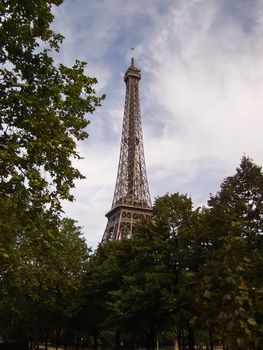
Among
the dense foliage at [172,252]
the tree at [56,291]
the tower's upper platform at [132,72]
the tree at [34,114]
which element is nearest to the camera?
the tree at [34,114]

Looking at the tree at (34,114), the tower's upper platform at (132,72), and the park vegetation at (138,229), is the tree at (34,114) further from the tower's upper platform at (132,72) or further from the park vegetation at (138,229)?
the tower's upper platform at (132,72)

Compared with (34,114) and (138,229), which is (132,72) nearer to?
(138,229)

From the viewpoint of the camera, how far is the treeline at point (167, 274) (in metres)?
6.73

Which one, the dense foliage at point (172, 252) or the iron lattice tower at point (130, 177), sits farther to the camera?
the iron lattice tower at point (130, 177)

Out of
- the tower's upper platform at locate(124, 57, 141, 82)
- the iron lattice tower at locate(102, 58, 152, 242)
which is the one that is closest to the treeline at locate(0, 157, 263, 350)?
the iron lattice tower at locate(102, 58, 152, 242)

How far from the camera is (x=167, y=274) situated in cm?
2986

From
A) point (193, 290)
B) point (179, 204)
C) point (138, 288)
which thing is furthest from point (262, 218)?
point (193, 290)

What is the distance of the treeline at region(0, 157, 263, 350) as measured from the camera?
6730 mm

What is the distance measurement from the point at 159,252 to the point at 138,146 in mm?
77411

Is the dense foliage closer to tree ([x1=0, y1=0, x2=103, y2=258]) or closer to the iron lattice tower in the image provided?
tree ([x1=0, y1=0, x2=103, y2=258])

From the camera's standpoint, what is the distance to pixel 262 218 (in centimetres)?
2695

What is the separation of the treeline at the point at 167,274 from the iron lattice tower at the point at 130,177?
33.7m

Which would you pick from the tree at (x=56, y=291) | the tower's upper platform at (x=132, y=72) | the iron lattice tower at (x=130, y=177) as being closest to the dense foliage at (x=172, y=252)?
the tree at (x=56, y=291)

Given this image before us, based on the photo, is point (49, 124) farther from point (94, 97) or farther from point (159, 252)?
point (159, 252)
